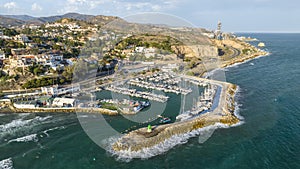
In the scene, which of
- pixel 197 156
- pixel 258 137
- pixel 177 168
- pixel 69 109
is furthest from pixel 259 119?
pixel 69 109

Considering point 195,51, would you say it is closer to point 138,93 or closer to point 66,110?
point 138,93

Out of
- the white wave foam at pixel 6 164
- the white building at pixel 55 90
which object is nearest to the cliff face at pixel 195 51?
the white building at pixel 55 90

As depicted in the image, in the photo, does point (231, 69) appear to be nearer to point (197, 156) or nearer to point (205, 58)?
point (205, 58)

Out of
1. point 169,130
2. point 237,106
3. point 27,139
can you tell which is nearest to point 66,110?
point 27,139

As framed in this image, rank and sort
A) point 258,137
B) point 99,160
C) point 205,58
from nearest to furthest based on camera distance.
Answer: point 99,160
point 258,137
point 205,58

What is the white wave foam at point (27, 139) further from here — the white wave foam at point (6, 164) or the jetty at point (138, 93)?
the jetty at point (138, 93)
